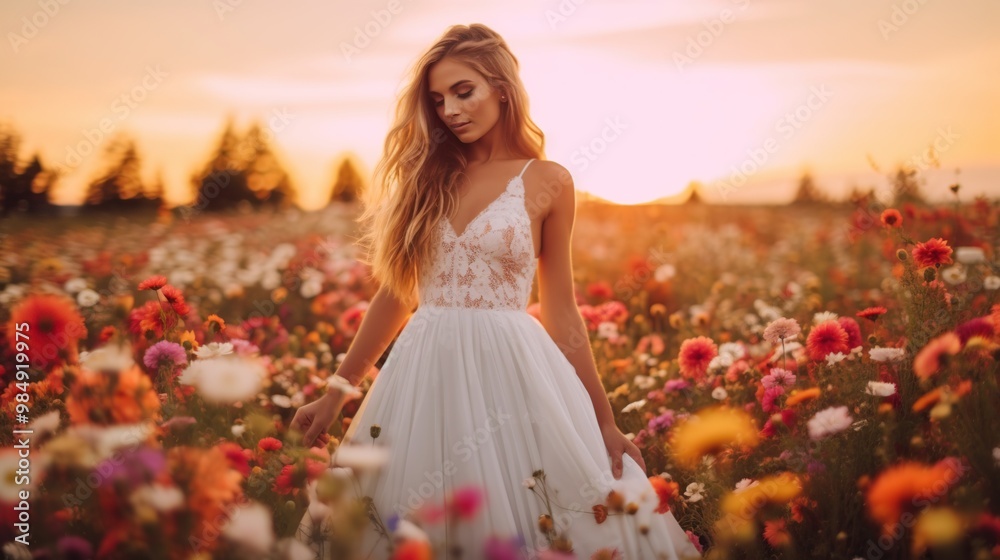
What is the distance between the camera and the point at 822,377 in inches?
91.9

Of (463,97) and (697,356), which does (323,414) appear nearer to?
(463,97)

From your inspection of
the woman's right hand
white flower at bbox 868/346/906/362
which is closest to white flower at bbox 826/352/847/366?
white flower at bbox 868/346/906/362

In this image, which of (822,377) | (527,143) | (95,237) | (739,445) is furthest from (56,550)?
(95,237)

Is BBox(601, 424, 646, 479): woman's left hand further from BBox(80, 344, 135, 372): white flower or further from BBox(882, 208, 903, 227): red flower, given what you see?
BBox(80, 344, 135, 372): white flower

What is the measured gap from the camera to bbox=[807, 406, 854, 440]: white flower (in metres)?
1.86

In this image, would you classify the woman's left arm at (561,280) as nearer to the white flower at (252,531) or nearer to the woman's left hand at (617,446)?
the woman's left hand at (617,446)

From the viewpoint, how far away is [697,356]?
2.95m

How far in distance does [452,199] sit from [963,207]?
4305 mm

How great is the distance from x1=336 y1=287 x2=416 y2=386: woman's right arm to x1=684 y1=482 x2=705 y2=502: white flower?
1149mm

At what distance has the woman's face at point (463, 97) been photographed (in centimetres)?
236

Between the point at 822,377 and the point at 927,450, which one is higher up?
the point at 822,377

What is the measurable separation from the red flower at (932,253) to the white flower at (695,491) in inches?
42.8

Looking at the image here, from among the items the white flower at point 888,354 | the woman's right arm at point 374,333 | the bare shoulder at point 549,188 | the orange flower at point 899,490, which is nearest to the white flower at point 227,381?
the woman's right arm at point 374,333

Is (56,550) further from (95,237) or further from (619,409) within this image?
(95,237)
